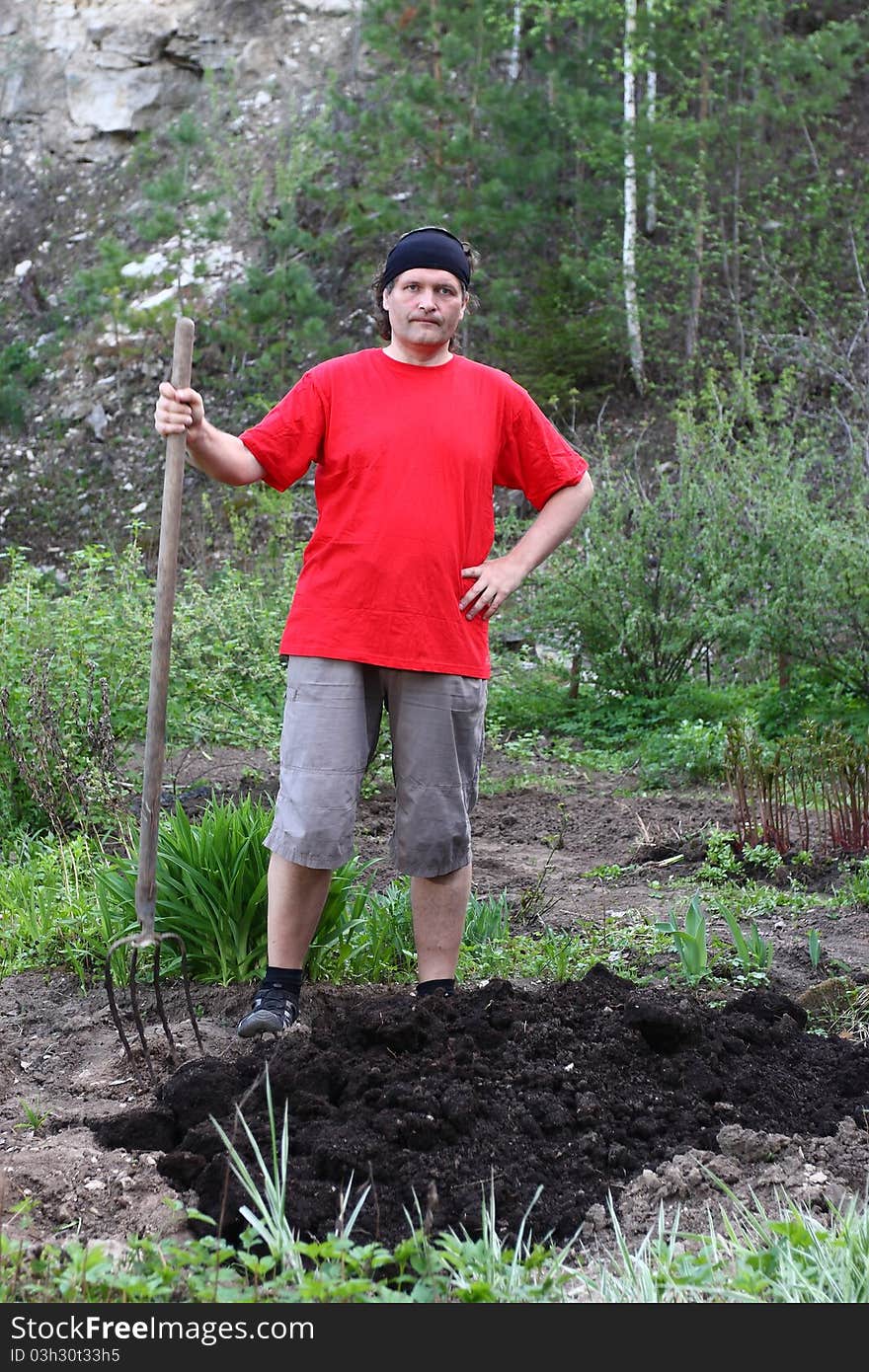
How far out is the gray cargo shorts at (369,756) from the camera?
325cm

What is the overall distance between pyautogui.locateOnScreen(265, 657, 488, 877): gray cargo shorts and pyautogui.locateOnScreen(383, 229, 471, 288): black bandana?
3.39ft

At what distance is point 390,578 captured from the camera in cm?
323

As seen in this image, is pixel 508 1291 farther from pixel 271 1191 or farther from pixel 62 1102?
pixel 62 1102

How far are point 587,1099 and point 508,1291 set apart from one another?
0.88 metres

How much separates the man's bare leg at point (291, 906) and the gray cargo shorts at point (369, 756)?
79 mm

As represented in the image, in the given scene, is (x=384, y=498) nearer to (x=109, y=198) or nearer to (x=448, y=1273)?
(x=448, y=1273)

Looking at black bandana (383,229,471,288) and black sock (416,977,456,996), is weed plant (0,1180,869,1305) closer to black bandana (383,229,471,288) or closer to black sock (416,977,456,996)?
black sock (416,977,456,996)

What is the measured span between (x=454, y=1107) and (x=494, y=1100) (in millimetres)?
137

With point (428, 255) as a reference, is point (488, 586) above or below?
below

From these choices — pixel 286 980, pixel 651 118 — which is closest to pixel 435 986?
pixel 286 980

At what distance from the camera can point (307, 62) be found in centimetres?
1880

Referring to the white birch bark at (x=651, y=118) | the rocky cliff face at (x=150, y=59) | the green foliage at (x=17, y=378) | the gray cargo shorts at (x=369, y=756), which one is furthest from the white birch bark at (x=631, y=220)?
the gray cargo shorts at (x=369, y=756)

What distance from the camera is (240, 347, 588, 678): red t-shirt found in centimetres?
322

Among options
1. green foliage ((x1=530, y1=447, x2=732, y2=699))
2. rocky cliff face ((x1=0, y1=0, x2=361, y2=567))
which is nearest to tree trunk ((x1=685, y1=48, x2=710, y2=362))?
rocky cliff face ((x1=0, y1=0, x2=361, y2=567))
